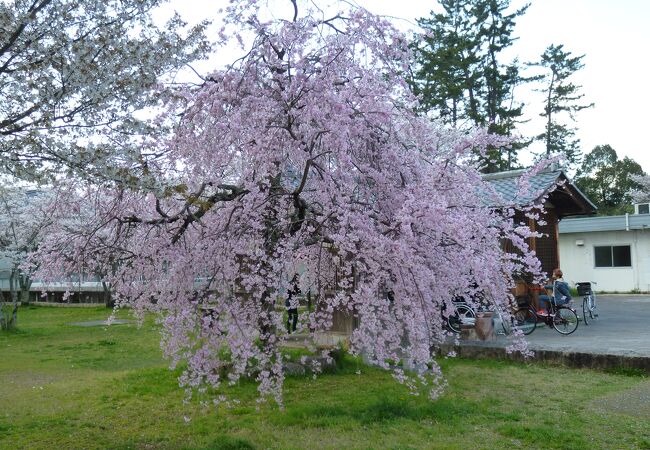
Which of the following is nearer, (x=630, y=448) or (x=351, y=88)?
(x=630, y=448)

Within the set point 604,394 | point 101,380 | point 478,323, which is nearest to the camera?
point 604,394

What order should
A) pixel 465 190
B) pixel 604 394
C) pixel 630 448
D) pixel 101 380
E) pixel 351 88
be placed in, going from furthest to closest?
pixel 101 380 → pixel 604 394 → pixel 465 190 → pixel 351 88 → pixel 630 448

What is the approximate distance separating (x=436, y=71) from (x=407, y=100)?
2244 centimetres

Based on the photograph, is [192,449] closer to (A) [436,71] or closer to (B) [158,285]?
(B) [158,285]

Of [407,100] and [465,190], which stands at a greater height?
[407,100]

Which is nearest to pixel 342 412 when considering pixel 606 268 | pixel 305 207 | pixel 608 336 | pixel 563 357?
pixel 305 207

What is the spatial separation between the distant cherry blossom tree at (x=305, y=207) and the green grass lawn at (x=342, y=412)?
623mm

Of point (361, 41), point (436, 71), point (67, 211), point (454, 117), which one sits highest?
point (436, 71)

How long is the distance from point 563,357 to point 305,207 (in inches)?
210

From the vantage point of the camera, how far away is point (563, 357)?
8.27m

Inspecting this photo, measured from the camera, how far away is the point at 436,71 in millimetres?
26562

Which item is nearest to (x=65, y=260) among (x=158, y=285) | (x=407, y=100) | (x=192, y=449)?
(x=158, y=285)

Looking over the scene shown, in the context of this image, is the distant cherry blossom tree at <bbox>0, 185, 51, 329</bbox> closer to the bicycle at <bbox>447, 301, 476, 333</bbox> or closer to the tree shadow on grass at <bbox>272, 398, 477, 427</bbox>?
the bicycle at <bbox>447, 301, 476, 333</bbox>

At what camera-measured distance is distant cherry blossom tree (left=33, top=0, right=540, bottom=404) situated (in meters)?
4.79
